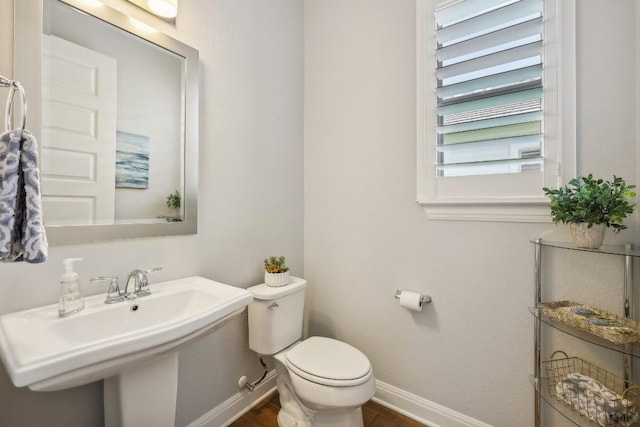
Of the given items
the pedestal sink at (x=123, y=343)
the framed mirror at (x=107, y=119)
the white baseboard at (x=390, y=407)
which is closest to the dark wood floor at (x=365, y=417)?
the white baseboard at (x=390, y=407)

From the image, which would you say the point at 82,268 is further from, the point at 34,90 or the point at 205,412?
the point at 205,412

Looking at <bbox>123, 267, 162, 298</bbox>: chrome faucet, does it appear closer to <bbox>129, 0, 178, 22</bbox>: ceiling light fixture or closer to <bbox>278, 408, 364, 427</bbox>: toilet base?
<bbox>278, 408, 364, 427</bbox>: toilet base

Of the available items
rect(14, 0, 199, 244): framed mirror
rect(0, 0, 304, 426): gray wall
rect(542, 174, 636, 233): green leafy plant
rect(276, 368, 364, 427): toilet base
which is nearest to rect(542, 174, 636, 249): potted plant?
rect(542, 174, 636, 233): green leafy plant

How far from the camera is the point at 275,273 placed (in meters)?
1.54

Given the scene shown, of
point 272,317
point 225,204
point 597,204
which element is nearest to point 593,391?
point 597,204

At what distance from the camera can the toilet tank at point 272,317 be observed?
1.45 meters

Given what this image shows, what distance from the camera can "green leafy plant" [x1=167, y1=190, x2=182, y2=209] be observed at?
128 centimetres

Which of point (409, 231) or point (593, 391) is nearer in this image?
point (593, 391)

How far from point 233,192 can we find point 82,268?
0.71 meters

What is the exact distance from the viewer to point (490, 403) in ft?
4.40

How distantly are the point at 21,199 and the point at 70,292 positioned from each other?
0.40 m

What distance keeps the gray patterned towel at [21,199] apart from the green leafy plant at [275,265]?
0.99 metres

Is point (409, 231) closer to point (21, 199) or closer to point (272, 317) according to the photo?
point (272, 317)

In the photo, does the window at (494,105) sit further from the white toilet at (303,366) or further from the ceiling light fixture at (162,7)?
the ceiling light fixture at (162,7)
